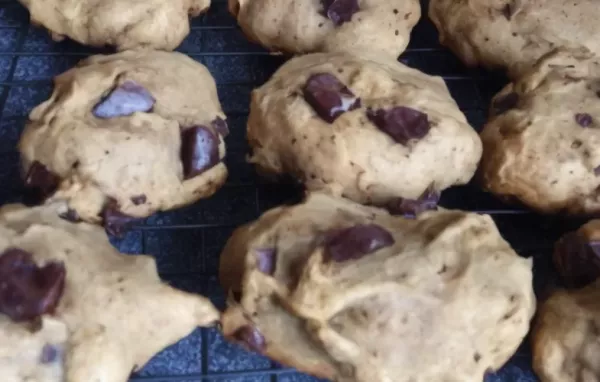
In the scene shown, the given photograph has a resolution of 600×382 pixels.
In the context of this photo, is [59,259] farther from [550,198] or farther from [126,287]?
[550,198]

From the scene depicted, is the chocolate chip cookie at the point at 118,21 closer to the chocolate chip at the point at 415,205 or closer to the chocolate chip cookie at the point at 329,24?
the chocolate chip cookie at the point at 329,24

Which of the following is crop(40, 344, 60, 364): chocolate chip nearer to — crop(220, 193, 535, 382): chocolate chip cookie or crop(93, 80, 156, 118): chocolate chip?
crop(220, 193, 535, 382): chocolate chip cookie

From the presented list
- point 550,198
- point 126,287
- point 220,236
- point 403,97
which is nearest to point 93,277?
point 126,287

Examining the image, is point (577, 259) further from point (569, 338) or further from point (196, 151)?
point (196, 151)

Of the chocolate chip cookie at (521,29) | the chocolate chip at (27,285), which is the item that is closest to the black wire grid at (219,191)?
the chocolate chip cookie at (521,29)

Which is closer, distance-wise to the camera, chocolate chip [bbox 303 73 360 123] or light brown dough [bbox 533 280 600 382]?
light brown dough [bbox 533 280 600 382]

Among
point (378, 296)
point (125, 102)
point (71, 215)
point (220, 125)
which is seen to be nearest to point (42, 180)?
point (71, 215)

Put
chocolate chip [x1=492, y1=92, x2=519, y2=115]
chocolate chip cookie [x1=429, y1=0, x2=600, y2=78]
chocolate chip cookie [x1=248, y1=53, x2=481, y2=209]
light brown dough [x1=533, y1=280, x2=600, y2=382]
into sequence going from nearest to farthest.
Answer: light brown dough [x1=533, y1=280, x2=600, y2=382] → chocolate chip cookie [x1=248, y1=53, x2=481, y2=209] → chocolate chip [x1=492, y1=92, x2=519, y2=115] → chocolate chip cookie [x1=429, y1=0, x2=600, y2=78]

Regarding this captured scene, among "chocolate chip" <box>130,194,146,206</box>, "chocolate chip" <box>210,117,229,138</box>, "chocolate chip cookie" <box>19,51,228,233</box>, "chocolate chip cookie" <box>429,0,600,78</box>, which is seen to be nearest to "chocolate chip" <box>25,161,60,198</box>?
"chocolate chip cookie" <box>19,51,228,233</box>
